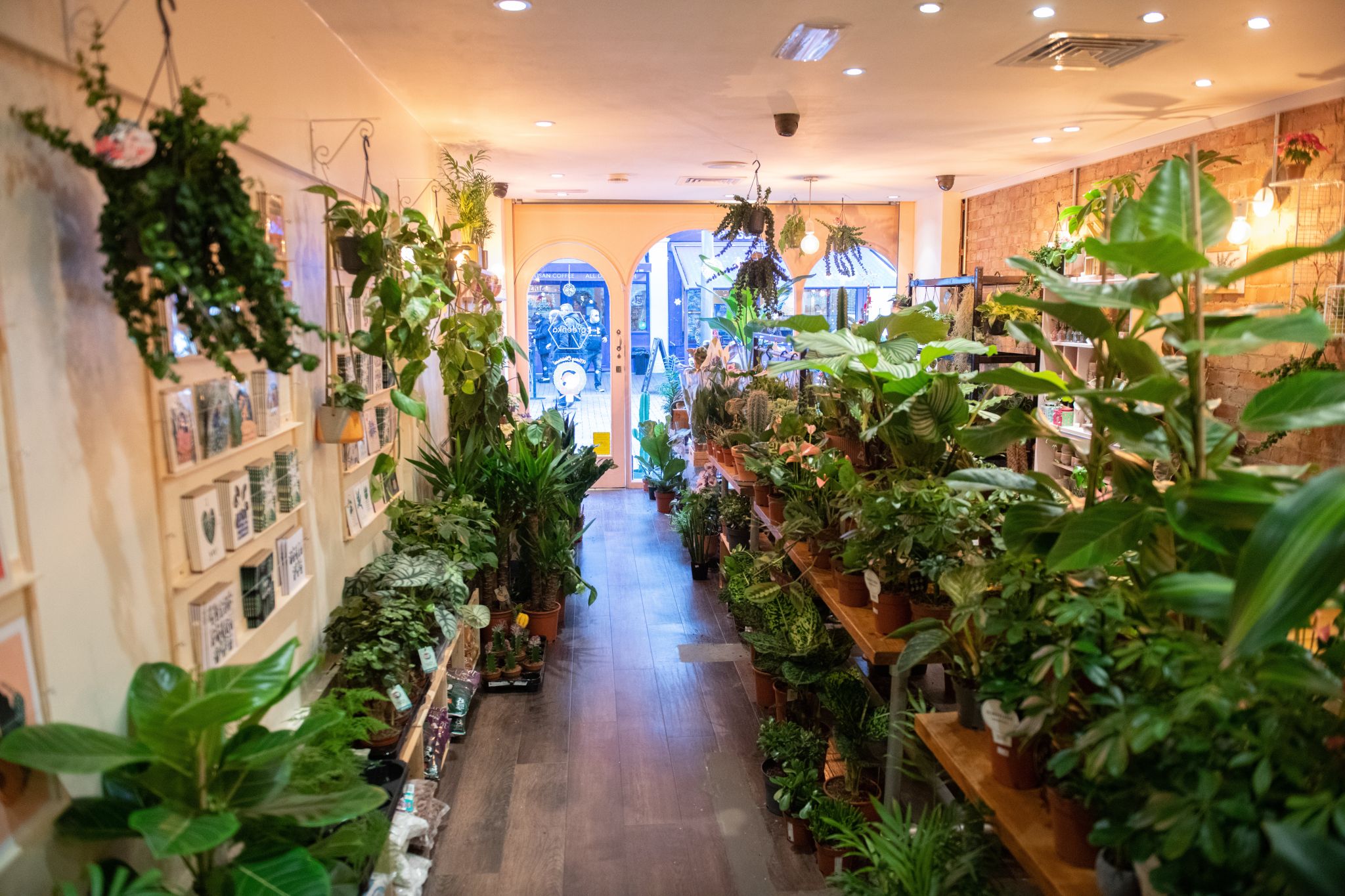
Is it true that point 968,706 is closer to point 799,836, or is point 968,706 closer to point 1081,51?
point 799,836

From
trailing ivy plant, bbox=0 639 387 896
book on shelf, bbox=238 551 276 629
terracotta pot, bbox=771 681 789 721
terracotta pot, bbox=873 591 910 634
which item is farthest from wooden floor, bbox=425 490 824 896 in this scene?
trailing ivy plant, bbox=0 639 387 896

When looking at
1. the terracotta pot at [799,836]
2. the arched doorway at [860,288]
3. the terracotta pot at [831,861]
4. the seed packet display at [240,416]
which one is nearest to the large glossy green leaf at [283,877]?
the seed packet display at [240,416]

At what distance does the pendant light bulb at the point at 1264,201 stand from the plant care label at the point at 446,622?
4.19 meters

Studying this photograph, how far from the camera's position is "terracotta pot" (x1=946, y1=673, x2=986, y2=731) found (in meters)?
2.05

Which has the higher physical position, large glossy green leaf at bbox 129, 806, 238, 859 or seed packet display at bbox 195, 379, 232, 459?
seed packet display at bbox 195, 379, 232, 459

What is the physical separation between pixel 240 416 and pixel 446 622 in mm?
1304

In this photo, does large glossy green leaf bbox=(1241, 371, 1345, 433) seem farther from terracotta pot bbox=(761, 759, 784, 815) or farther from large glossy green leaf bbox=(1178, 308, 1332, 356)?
terracotta pot bbox=(761, 759, 784, 815)

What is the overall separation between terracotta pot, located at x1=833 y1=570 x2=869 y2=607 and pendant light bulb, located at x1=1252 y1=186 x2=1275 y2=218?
316cm

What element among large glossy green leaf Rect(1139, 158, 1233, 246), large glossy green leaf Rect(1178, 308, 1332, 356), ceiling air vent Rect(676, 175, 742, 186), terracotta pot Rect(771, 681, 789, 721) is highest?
ceiling air vent Rect(676, 175, 742, 186)

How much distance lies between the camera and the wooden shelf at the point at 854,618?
2496 mm

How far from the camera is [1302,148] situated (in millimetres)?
4250

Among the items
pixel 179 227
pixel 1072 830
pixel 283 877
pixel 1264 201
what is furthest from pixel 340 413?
pixel 1264 201

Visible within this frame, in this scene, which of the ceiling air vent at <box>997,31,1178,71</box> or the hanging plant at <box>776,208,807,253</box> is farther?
the hanging plant at <box>776,208,807,253</box>

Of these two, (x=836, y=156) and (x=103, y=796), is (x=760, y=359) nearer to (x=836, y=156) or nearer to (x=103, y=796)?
(x=836, y=156)
